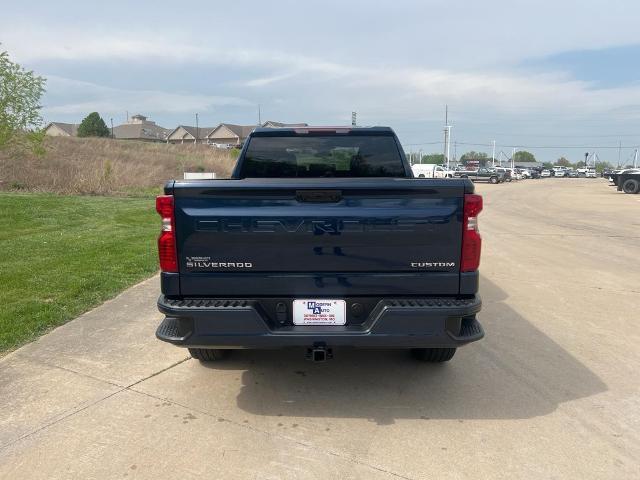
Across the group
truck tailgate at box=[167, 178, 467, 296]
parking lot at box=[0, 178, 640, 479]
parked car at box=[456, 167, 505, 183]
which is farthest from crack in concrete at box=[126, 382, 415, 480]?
parked car at box=[456, 167, 505, 183]

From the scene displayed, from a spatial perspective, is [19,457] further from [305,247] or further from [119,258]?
[119,258]

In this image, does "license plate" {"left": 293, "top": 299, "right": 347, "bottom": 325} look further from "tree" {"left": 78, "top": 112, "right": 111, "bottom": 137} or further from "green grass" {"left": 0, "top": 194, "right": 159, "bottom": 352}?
"tree" {"left": 78, "top": 112, "right": 111, "bottom": 137}

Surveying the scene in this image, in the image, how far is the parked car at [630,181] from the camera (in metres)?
29.1

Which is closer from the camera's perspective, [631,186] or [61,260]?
[61,260]

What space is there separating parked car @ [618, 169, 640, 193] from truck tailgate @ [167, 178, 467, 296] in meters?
31.3

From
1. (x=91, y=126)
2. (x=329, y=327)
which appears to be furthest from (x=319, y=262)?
(x=91, y=126)

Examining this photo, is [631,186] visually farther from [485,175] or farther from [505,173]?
[505,173]

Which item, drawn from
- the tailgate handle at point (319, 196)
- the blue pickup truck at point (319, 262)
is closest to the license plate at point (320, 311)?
the blue pickup truck at point (319, 262)

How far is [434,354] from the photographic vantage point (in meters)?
4.22

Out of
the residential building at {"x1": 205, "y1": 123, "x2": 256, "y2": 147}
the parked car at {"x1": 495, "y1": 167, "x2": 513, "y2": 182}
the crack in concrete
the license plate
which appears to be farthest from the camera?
the residential building at {"x1": 205, "y1": 123, "x2": 256, "y2": 147}

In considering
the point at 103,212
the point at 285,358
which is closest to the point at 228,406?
the point at 285,358

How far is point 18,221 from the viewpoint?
11922 mm

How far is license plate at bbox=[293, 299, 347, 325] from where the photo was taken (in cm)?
326

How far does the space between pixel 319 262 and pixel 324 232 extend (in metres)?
0.20
